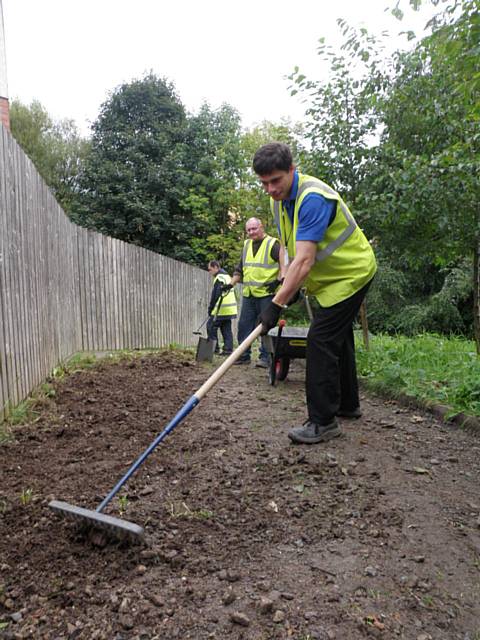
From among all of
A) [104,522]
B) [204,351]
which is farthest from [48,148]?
[104,522]

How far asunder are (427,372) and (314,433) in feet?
7.46

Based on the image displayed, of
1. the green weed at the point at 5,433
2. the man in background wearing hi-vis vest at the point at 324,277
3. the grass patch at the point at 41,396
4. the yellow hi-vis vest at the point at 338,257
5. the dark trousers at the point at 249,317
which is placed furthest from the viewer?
the dark trousers at the point at 249,317

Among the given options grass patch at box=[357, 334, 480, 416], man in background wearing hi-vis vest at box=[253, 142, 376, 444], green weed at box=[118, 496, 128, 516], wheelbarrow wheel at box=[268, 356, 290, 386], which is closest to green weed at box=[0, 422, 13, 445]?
green weed at box=[118, 496, 128, 516]

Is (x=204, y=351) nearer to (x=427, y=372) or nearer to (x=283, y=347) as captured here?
(x=283, y=347)

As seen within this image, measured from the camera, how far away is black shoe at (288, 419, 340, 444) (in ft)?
10.8

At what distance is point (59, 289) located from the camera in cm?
592

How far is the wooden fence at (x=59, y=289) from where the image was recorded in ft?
12.6

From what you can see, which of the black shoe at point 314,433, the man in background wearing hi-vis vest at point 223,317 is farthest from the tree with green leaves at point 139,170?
the black shoe at point 314,433

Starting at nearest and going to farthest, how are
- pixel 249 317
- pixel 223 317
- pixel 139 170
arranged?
pixel 249 317 → pixel 223 317 → pixel 139 170

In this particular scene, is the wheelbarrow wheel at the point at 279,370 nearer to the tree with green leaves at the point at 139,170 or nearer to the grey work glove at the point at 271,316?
the grey work glove at the point at 271,316

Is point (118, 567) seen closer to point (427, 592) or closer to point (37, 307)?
point (427, 592)

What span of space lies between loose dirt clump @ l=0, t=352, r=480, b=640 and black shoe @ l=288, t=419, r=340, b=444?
0.19 ft

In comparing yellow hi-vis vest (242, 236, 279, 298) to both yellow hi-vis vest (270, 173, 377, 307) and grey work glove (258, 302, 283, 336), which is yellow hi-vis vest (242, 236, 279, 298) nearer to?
yellow hi-vis vest (270, 173, 377, 307)

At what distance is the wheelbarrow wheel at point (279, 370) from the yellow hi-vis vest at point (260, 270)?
1012mm
